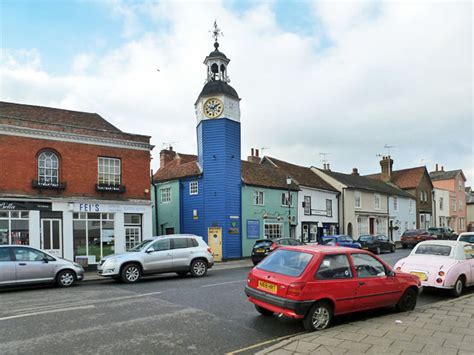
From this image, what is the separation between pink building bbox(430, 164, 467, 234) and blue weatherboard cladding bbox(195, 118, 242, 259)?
137ft

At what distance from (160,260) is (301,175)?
21454 millimetres

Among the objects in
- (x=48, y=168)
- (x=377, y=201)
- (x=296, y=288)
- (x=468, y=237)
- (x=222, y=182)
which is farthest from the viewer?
(x=377, y=201)

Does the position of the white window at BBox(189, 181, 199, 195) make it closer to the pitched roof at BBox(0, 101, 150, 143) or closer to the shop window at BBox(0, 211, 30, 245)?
the pitched roof at BBox(0, 101, 150, 143)

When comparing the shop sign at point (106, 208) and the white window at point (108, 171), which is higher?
the white window at point (108, 171)

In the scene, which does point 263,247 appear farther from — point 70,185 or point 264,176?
point 70,185

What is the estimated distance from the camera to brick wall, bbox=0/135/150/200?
17594mm

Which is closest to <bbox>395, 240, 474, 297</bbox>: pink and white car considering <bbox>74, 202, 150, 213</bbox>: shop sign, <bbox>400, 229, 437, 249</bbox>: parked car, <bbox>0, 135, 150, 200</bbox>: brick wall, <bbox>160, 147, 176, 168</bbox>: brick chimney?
<bbox>74, 202, 150, 213</bbox>: shop sign

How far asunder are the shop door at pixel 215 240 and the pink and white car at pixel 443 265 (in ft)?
48.9

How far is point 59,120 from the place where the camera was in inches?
848

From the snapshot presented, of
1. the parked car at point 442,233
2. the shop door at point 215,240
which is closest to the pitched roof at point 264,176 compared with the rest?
the shop door at point 215,240

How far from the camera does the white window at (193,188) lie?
2653cm

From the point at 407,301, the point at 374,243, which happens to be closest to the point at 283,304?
the point at 407,301

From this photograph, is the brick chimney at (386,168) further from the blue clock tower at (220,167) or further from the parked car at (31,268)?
the parked car at (31,268)

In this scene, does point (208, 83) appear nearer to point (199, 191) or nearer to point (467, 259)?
point (199, 191)
